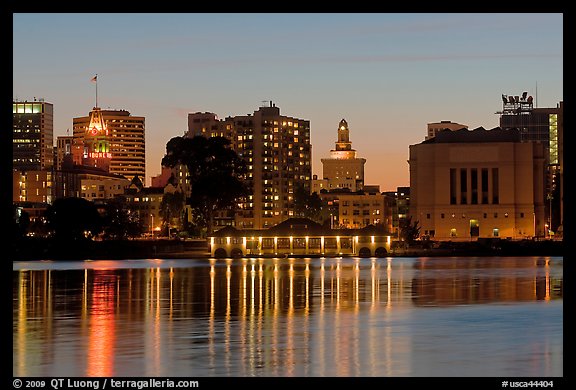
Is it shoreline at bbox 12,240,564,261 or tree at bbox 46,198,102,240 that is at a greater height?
tree at bbox 46,198,102,240

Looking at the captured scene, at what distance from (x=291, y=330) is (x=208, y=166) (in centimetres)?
13334

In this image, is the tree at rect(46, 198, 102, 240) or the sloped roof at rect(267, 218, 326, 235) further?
the tree at rect(46, 198, 102, 240)

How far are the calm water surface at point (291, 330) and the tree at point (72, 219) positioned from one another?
98.9 metres

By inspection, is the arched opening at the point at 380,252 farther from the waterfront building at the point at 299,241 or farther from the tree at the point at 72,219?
the tree at the point at 72,219

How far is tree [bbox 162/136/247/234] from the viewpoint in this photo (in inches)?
6580

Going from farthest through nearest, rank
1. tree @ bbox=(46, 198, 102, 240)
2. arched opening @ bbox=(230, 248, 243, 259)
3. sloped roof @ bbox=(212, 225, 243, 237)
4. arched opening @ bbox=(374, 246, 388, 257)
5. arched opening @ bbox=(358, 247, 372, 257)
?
tree @ bbox=(46, 198, 102, 240), arched opening @ bbox=(358, 247, 372, 257), arched opening @ bbox=(374, 246, 388, 257), arched opening @ bbox=(230, 248, 243, 259), sloped roof @ bbox=(212, 225, 243, 237)

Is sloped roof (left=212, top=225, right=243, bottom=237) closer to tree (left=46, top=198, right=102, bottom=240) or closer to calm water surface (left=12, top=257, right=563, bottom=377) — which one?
tree (left=46, top=198, right=102, bottom=240)

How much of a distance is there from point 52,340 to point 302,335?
801 cm

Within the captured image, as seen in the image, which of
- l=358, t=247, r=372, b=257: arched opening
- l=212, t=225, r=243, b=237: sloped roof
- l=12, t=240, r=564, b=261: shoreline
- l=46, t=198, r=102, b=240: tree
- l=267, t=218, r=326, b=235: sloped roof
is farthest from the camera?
l=46, t=198, r=102, b=240: tree

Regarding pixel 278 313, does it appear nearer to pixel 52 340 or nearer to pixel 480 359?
pixel 52 340

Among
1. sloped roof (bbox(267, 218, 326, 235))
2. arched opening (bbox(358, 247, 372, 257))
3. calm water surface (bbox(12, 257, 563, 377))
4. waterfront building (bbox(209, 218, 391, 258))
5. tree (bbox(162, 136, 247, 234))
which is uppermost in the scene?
tree (bbox(162, 136, 247, 234))

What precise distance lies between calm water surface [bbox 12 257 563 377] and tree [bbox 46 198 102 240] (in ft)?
325

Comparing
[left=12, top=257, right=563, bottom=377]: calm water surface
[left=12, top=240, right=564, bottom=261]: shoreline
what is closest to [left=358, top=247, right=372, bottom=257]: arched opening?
[left=12, top=240, right=564, bottom=261]: shoreline
